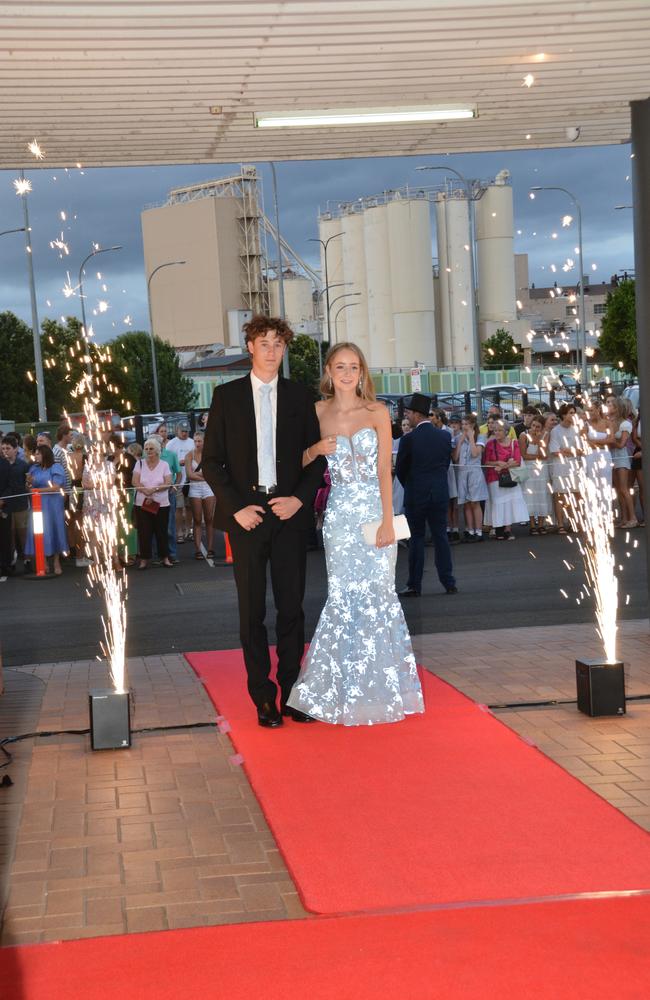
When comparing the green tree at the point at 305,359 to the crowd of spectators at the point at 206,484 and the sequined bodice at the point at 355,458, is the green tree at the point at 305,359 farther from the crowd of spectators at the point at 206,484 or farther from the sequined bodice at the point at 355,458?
the sequined bodice at the point at 355,458

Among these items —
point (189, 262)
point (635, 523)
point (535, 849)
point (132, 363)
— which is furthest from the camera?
point (189, 262)

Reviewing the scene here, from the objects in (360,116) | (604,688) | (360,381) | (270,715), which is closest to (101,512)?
(360,116)

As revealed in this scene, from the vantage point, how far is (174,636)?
426 inches

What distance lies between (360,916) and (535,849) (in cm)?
92

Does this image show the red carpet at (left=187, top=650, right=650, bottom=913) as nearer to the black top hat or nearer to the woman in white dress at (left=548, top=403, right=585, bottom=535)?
the black top hat

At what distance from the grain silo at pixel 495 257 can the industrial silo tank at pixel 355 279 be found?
9322mm

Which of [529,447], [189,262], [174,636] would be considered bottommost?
[174,636]

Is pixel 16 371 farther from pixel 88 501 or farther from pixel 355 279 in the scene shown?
pixel 88 501

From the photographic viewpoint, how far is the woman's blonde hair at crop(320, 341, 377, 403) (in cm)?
698

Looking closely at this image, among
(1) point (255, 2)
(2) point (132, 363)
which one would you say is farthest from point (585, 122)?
(2) point (132, 363)

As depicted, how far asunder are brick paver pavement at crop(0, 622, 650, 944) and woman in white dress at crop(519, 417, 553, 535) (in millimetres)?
9242

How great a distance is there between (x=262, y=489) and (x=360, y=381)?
34.5 inches

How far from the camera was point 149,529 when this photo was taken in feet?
54.4

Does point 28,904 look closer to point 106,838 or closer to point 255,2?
point 106,838
